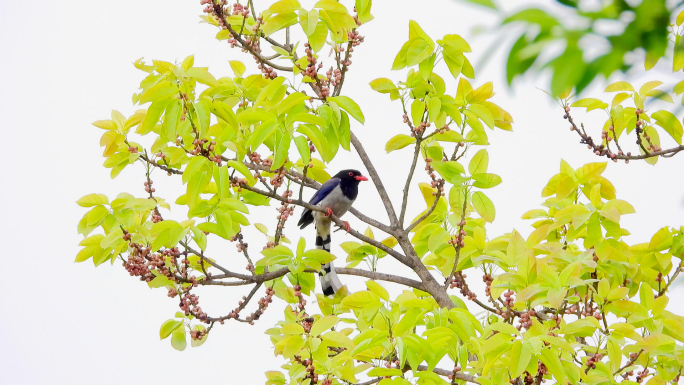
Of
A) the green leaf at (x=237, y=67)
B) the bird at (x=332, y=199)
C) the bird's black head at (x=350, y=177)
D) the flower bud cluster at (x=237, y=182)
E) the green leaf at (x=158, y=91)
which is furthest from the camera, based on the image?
the bird's black head at (x=350, y=177)

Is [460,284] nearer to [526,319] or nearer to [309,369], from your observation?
[526,319]

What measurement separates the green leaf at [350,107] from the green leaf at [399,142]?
0.56 meters

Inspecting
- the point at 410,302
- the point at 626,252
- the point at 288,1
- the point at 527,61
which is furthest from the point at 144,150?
the point at 527,61

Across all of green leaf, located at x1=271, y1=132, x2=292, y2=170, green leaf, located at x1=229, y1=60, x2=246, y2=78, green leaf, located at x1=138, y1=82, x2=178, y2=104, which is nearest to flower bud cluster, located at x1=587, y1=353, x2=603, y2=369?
green leaf, located at x1=271, y1=132, x2=292, y2=170

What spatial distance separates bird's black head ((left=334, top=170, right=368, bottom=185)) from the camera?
5.61m

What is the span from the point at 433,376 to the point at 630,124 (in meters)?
1.91

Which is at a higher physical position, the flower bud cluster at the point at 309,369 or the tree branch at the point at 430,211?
the tree branch at the point at 430,211

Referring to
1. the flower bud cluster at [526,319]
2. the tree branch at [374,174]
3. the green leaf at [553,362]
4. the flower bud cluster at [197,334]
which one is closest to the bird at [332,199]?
the tree branch at [374,174]

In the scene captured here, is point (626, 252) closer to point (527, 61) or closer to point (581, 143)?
point (581, 143)

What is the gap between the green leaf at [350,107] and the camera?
2.99m

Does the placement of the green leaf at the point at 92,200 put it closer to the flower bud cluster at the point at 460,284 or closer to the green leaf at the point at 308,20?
the green leaf at the point at 308,20

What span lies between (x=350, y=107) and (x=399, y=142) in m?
0.61

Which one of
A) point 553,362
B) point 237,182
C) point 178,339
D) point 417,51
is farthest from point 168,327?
point 553,362

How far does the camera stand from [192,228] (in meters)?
3.37
